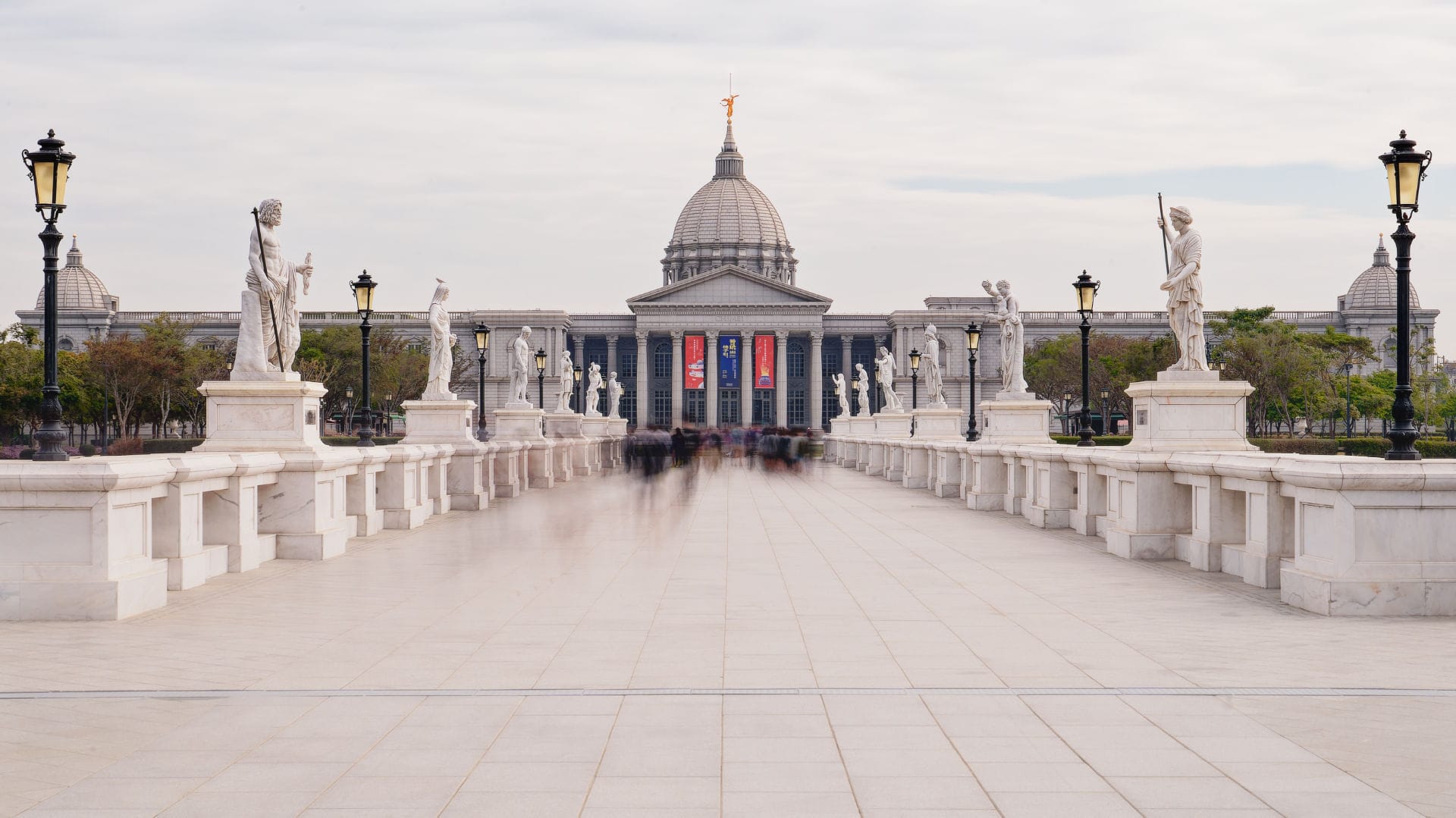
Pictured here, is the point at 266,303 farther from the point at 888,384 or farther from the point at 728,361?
the point at 728,361

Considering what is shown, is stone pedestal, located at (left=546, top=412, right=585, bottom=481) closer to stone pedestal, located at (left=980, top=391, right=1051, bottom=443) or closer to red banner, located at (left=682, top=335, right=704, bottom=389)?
stone pedestal, located at (left=980, top=391, right=1051, bottom=443)

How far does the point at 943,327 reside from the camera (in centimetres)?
14600

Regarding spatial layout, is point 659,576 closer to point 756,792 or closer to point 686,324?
point 756,792

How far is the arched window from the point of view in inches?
5974

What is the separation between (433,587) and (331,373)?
7971 cm

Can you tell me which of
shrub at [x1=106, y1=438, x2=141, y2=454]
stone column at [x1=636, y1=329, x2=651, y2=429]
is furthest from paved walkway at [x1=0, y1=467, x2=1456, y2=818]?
stone column at [x1=636, y1=329, x2=651, y2=429]

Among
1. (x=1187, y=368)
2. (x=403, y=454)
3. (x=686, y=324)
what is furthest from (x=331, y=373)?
(x=1187, y=368)

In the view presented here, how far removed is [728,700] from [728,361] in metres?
139

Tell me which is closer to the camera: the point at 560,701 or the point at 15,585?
the point at 560,701

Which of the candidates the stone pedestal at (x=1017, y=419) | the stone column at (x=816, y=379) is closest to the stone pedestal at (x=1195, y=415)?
the stone pedestal at (x=1017, y=419)

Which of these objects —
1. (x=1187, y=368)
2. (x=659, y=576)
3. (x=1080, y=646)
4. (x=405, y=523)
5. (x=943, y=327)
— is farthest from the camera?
(x=943, y=327)

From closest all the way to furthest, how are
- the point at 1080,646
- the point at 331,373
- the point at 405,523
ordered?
1. the point at 1080,646
2. the point at 405,523
3. the point at 331,373

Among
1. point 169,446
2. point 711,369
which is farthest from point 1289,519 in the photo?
point 711,369

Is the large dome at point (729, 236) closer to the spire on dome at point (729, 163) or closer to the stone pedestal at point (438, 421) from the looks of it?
the spire on dome at point (729, 163)
